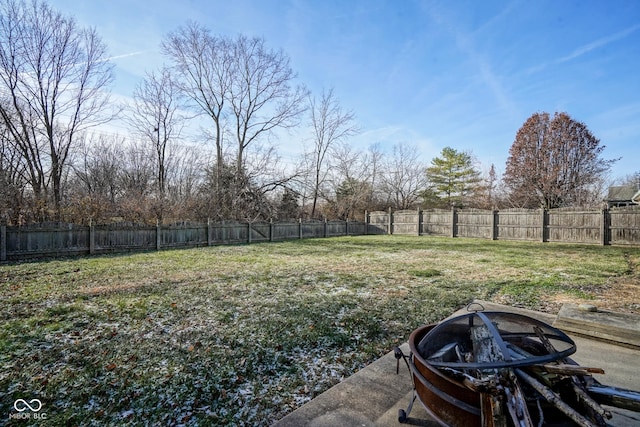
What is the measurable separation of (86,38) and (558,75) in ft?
58.6

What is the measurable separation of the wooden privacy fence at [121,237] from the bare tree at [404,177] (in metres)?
13.7

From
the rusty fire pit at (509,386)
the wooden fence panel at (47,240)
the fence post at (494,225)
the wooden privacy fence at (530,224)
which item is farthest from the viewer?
the fence post at (494,225)

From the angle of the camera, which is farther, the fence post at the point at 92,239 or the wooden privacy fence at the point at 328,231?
the fence post at the point at 92,239

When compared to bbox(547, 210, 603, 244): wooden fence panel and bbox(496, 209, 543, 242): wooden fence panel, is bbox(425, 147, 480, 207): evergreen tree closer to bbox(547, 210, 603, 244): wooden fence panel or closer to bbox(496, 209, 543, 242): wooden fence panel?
bbox(496, 209, 543, 242): wooden fence panel

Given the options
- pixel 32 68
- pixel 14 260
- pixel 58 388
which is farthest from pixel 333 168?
pixel 58 388

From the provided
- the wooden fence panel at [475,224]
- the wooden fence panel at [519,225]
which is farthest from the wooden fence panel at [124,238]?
the wooden fence panel at [519,225]

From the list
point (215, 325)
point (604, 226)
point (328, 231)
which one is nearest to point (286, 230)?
point (328, 231)

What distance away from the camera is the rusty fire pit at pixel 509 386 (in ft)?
4.23

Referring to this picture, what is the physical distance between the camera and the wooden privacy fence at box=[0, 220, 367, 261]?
319 inches

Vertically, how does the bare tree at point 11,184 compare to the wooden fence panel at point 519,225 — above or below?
above

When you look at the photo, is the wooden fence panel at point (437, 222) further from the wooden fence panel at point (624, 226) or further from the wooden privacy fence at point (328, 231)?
the wooden fence panel at point (624, 226)
